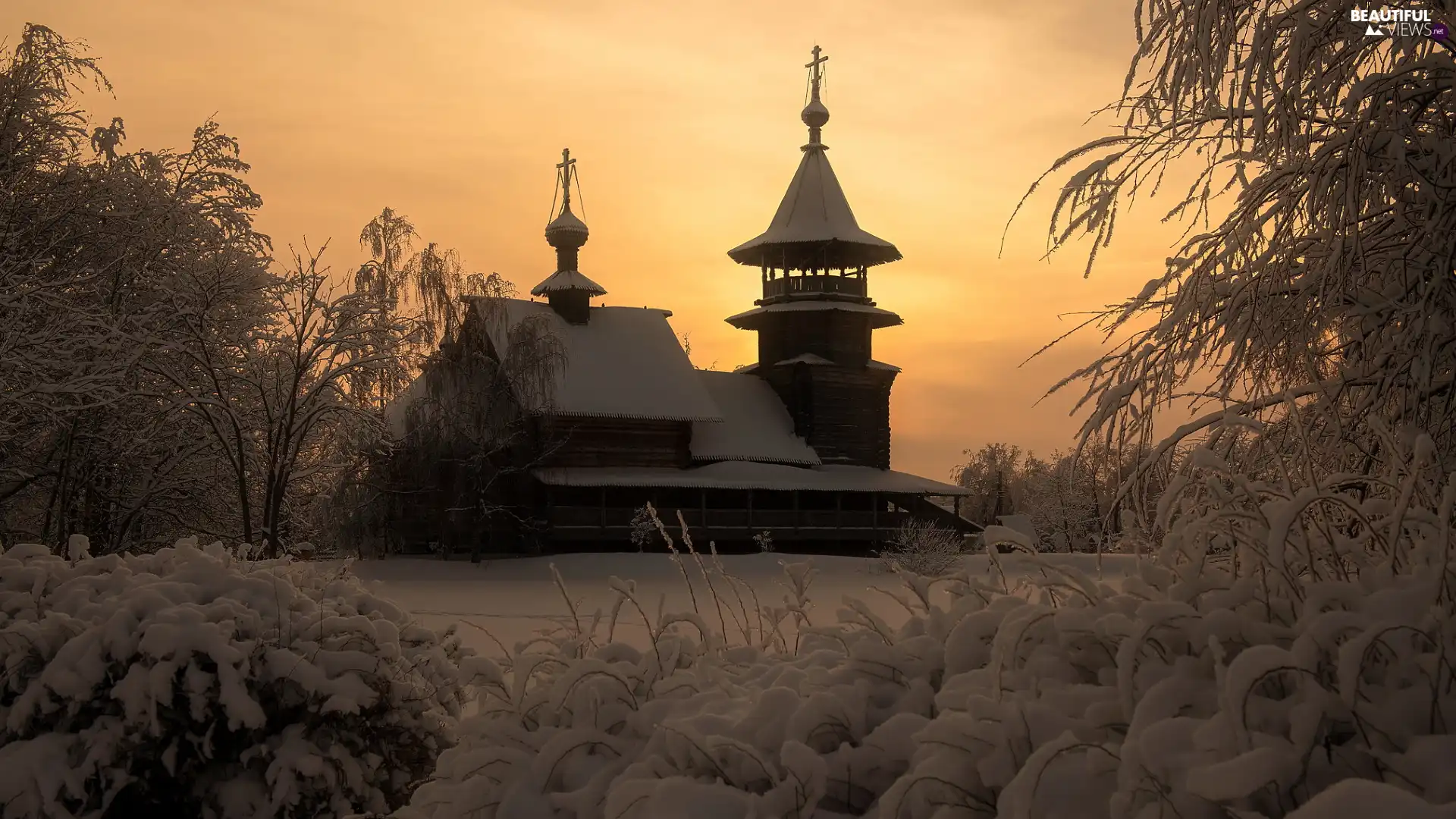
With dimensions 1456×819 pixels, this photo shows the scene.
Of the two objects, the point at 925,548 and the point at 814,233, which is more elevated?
the point at 814,233

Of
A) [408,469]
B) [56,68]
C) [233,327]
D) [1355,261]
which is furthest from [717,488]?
[1355,261]

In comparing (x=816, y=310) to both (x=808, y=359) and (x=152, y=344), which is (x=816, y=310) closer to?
(x=808, y=359)

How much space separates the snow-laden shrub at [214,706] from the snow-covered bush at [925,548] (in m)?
17.0

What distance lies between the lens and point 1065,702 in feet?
8.51

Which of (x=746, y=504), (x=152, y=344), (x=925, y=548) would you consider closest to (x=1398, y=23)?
(x=152, y=344)

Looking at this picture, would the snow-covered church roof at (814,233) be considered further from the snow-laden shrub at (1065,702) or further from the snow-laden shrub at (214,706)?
the snow-laden shrub at (1065,702)

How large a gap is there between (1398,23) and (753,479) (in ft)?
94.6

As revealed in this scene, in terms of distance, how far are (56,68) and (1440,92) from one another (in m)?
23.3

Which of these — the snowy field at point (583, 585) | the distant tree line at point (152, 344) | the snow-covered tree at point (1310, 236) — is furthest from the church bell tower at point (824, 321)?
the snow-covered tree at point (1310, 236)

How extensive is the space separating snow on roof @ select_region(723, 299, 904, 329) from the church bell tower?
4cm

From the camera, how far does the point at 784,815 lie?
2.74m

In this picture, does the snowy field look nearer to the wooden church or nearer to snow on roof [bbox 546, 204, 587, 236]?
the wooden church

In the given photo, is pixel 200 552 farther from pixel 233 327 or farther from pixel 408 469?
pixel 408 469

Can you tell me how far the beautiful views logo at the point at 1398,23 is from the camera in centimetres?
530
